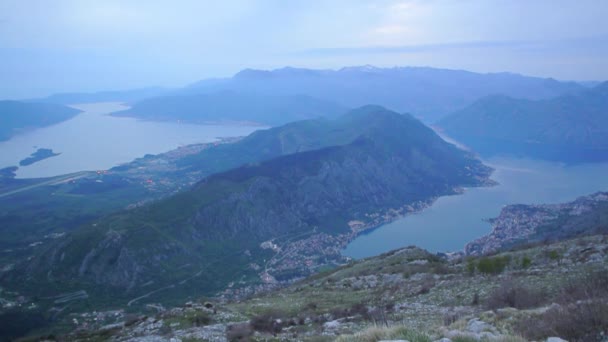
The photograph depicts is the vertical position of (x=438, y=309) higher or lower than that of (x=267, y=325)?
lower

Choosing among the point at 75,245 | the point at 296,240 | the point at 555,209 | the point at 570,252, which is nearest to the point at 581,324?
the point at 570,252

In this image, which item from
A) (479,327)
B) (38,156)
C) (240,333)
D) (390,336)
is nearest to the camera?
(390,336)

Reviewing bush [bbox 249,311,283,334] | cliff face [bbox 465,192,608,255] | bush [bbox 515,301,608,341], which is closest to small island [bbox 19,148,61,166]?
cliff face [bbox 465,192,608,255]

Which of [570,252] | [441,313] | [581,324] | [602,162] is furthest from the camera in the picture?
[602,162]

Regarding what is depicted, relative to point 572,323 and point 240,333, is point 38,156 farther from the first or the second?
point 572,323

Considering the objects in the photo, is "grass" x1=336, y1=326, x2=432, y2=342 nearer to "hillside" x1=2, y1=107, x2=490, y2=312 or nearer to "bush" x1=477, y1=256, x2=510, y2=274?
"bush" x1=477, y1=256, x2=510, y2=274

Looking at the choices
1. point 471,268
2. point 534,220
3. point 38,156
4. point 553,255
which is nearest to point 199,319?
point 471,268

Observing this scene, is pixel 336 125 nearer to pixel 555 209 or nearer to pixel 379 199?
pixel 379 199
